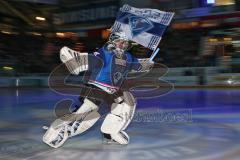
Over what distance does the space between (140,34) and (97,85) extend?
74cm

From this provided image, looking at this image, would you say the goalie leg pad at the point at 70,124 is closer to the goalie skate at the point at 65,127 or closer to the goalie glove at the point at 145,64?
the goalie skate at the point at 65,127

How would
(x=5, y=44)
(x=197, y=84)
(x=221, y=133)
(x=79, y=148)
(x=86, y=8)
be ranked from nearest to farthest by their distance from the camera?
(x=79, y=148)
(x=221, y=133)
(x=197, y=84)
(x=5, y=44)
(x=86, y=8)

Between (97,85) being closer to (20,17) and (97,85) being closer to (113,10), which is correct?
(113,10)

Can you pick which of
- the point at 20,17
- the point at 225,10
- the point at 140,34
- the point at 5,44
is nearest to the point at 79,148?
the point at 140,34

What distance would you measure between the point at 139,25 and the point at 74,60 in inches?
33.5

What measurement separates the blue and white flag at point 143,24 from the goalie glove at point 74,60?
54 centimetres

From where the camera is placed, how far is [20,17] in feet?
88.0

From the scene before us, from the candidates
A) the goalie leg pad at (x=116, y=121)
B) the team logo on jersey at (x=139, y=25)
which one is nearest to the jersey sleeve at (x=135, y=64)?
the team logo on jersey at (x=139, y=25)

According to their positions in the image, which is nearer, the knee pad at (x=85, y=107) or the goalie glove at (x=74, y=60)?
the goalie glove at (x=74, y=60)

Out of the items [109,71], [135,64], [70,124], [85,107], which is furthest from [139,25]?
[70,124]

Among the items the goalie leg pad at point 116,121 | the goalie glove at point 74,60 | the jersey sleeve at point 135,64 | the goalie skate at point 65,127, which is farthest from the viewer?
the jersey sleeve at point 135,64

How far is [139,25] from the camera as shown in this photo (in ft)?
17.1

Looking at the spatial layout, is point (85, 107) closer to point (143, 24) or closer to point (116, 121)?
point (116, 121)

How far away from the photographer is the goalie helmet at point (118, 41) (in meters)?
5.20
